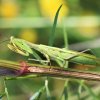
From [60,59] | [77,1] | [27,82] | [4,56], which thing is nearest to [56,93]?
[27,82]

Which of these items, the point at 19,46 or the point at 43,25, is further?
the point at 43,25

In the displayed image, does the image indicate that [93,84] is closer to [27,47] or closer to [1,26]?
[1,26]

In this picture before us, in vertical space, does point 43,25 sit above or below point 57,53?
above

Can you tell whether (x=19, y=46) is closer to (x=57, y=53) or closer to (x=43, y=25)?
(x=57, y=53)

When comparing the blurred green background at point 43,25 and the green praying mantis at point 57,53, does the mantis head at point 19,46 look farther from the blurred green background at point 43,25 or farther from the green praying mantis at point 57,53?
the blurred green background at point 43,25

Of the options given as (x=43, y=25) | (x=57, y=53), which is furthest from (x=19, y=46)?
(x=43, y=25)

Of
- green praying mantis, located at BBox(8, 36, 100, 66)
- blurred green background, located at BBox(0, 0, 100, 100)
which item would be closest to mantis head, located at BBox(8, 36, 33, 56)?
green praying mantis, located at BBox(8, 36, 100, 66)
